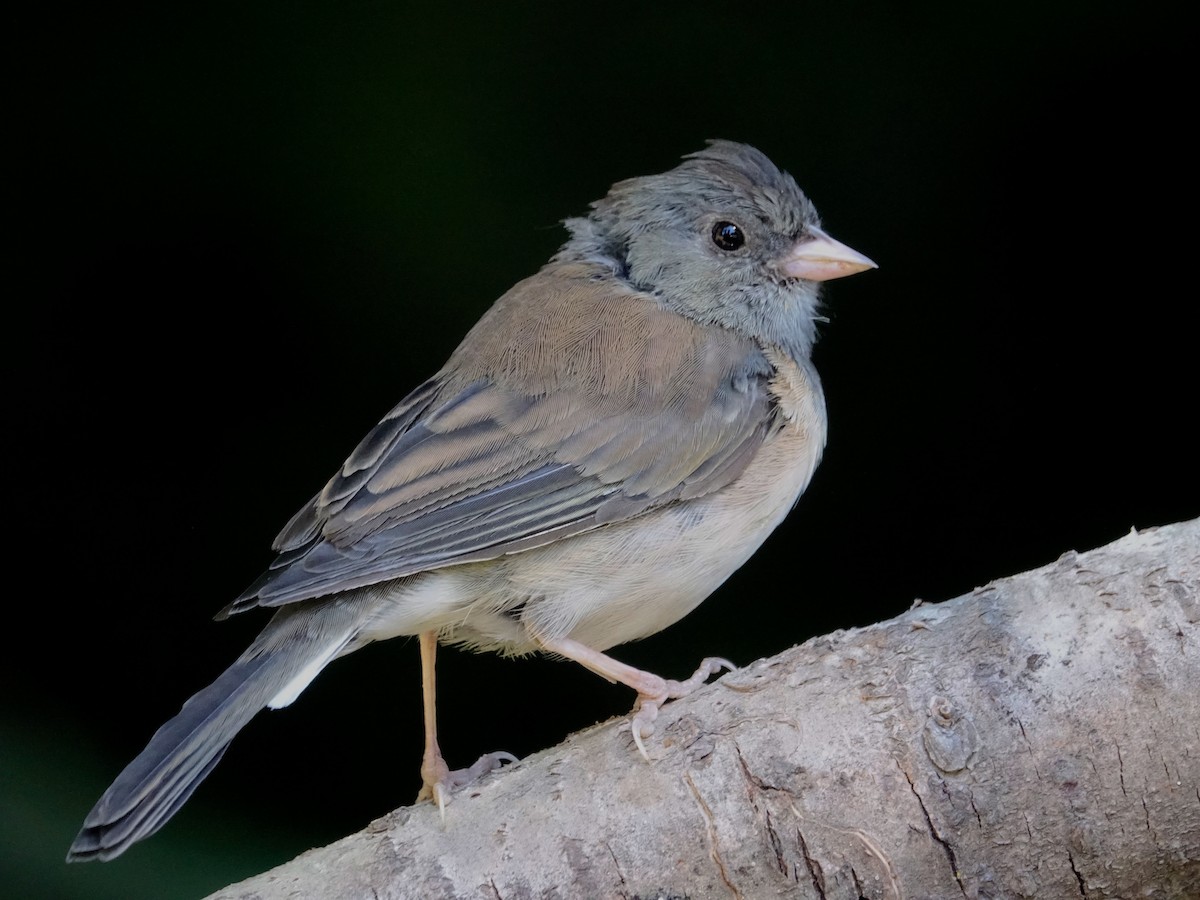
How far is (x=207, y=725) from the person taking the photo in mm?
2219

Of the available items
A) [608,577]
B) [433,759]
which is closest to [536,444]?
[608,577]

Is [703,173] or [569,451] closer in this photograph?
[569,451]

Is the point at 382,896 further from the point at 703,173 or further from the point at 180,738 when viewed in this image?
the point at 703,173

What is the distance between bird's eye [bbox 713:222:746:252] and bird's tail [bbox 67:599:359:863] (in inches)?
48.6

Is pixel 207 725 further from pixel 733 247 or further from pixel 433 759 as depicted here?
pixel 733 247

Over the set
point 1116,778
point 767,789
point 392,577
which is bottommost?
point 1116,778

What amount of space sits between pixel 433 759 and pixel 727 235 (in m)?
1.35

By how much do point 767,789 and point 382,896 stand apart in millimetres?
652

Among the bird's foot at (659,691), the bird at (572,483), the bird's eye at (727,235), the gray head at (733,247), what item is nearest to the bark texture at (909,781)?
the bird's foot at (659,691)

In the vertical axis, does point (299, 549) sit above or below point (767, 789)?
above

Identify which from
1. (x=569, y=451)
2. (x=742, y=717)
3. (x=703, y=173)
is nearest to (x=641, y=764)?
(x=742, y=717)

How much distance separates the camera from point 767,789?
2.08m

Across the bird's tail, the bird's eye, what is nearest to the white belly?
the bird's tail

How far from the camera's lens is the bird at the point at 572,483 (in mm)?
2369
